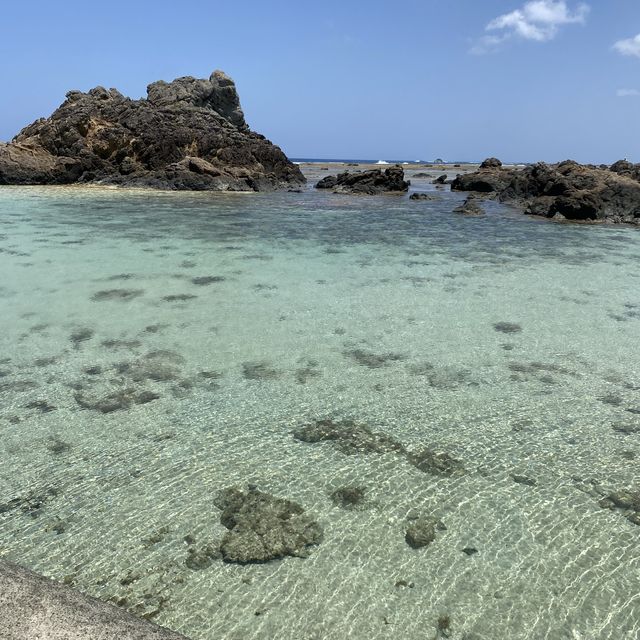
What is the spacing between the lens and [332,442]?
4973mm

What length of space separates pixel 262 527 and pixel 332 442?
129cm

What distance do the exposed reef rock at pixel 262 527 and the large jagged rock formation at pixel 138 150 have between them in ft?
107

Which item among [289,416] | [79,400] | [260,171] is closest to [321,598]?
[289,416]

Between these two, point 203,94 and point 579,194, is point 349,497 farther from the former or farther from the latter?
point 203,94

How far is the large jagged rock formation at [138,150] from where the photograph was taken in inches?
1379

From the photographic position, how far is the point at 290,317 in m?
8.60

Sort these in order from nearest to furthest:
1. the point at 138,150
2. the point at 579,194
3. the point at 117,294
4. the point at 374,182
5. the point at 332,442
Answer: the point at 332,442 < the point at 117,294 < the point at 579,194 < the point at 138,150 < the point at 374,182

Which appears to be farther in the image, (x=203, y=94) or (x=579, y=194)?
(x=203, y=94)

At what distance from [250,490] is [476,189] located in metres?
38.7

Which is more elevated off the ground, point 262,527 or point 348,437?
point 348,437

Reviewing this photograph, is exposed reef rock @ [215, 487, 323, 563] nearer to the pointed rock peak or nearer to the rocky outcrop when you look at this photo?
the rocky outcrop

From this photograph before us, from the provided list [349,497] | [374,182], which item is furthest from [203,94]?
[349,497]

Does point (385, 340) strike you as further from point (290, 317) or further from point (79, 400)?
point (79, 400)

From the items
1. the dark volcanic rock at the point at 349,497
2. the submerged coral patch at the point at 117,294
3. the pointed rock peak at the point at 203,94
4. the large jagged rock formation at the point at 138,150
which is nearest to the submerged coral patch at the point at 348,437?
the dark volcanic rock at the point at 349,497
